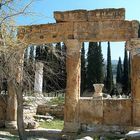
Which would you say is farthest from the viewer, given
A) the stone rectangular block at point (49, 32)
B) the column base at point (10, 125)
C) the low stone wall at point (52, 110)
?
the low stone wall at point (52, 110)

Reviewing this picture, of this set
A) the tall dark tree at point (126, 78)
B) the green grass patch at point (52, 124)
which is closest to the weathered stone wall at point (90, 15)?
the green grass patch at point (52, 124)

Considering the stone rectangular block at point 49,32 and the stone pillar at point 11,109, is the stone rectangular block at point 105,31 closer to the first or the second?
the stone rectangular block at point 49,32

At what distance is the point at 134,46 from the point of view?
13.7 meters

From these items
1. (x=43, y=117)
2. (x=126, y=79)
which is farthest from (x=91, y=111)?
(x=126, y=79)

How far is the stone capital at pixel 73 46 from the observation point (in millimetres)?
14258

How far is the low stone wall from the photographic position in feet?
64.4

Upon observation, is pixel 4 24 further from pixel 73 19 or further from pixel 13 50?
pixel 73 19

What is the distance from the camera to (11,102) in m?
15.3

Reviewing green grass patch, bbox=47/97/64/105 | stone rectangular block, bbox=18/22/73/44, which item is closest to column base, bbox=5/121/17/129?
stone rectangular block, bbox=18/22/73/44

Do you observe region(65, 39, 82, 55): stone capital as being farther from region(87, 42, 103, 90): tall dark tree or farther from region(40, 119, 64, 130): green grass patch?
region(87, 42, 103, 90): tall dark tree

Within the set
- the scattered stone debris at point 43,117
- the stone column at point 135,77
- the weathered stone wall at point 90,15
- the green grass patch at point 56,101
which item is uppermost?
the weathered stone wall at point 90,15

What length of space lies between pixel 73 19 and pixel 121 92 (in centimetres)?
2647

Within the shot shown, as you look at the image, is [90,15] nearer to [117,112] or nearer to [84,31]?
[84,31]

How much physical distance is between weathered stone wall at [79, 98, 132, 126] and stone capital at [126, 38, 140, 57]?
1.87 metres
